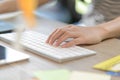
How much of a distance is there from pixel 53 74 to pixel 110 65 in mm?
173

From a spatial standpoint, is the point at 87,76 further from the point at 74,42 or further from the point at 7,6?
the point at 7,6

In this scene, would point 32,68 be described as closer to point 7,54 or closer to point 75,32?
point 7,54

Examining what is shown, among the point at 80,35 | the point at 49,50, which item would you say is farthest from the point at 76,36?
the point at 49,50

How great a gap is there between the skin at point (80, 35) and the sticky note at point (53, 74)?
0.62 feet

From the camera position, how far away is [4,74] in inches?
25.5

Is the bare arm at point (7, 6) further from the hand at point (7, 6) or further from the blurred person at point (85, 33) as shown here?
the blurred person at point (85, 33)

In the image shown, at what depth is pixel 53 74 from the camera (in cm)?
66

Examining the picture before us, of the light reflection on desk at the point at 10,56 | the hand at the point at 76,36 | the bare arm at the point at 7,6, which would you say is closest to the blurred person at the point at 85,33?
the hand at the point at 76,36

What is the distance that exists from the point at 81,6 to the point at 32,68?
1.31 metres

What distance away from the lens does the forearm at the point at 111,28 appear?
3.32 ft

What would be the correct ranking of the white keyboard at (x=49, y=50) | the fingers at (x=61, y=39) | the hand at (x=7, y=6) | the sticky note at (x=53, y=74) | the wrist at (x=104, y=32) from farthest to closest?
the hand at (x=7, y=6)
the wrist at (x=104, y=32)
the fingers at (x=61, y=39)
the white keyboard at (x=49, y=50)
the sticky note at (x=53, y=74)

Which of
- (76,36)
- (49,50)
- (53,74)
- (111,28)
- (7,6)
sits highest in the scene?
(7,6)

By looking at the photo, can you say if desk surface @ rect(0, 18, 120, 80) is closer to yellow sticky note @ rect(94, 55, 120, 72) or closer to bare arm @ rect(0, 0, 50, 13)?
yellow sticky note @ rect(94, 55, 120, 72)

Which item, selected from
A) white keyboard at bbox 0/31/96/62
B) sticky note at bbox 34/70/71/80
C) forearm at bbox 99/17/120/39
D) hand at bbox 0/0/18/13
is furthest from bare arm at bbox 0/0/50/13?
sticky note at bbox 34/70/71/80
